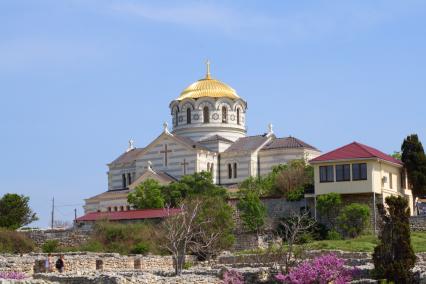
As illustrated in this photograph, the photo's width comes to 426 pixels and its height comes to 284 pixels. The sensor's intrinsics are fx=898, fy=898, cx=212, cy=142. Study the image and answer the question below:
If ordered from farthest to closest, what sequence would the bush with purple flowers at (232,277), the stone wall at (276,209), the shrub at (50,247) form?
the stone wall at (276,209)
the shrub at (50,247)
the bush with purple flowers at (232,277)

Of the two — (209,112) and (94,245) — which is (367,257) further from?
(209,112)

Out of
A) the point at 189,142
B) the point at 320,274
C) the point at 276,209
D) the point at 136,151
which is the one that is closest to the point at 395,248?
the point at 320,274

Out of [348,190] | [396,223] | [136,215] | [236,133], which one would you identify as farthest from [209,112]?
[396,223]

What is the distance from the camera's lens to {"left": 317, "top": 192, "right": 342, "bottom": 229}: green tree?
44.5m

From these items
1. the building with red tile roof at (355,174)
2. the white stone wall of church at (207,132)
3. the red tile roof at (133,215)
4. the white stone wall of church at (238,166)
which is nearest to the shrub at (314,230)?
the building with red tile roof at (355,174)

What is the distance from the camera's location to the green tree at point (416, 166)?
1874 inches

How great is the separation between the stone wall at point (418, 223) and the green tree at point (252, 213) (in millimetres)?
7623

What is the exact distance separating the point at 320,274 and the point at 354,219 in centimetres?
2291

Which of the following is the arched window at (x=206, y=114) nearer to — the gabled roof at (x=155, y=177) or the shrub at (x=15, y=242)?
the gabled roof at (x=155, y=177)

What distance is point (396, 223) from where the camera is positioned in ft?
75.5

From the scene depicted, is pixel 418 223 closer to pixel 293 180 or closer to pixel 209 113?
pixel 293 180

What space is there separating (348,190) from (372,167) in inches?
67.5

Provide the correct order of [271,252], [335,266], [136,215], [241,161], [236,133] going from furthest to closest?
[236,133] < [241,161] < [136,215] < [271,252] < [335,266]

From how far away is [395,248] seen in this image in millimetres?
22656
